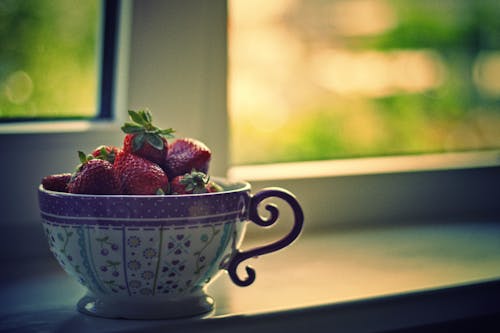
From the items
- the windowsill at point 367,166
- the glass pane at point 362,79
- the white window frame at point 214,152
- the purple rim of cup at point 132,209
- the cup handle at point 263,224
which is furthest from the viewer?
the glass pane at point 362,79

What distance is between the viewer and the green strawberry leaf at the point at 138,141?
0.84 meters

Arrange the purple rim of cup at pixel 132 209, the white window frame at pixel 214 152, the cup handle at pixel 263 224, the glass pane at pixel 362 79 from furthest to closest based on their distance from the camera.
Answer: the glass pane at pixel 362 79 → the white window frame at pixel 214 152 → the cup handle at pixel 263 224 → the purple rim of cup at pixel 132 209

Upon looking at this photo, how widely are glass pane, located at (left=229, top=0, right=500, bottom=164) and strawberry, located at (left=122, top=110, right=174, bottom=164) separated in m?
1.02

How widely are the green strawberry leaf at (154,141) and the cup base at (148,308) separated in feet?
0.51

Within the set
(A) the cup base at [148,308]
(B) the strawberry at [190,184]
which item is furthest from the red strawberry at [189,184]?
(A) the cup base at [148,308]

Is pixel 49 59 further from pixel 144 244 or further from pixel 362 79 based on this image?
pixel 362 79

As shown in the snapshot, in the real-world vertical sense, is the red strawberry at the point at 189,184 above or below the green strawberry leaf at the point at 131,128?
below

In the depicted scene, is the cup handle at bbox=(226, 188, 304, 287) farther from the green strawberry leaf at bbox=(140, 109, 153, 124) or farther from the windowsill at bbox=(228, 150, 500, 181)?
the windowsill at bbox=(228, 150, 500, 181)

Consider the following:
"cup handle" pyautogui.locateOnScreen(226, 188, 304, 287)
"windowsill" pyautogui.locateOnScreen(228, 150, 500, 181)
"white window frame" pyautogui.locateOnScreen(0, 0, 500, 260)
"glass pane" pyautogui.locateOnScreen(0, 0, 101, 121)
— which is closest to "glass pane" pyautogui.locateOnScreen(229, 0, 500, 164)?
"windowsill" pyautogui.locateOnScreen(228, 150, 500, 181)

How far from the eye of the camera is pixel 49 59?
122cm

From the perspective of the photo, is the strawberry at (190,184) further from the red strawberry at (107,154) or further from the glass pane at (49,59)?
the glass pane at (49,59)

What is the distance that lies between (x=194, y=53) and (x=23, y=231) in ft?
1.15

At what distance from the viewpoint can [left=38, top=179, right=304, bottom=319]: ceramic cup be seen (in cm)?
77

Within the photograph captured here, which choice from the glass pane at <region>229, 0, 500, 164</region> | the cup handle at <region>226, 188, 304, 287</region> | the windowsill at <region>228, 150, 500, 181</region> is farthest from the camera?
the glass pane at <region>229, 0, 500, 164</region>
